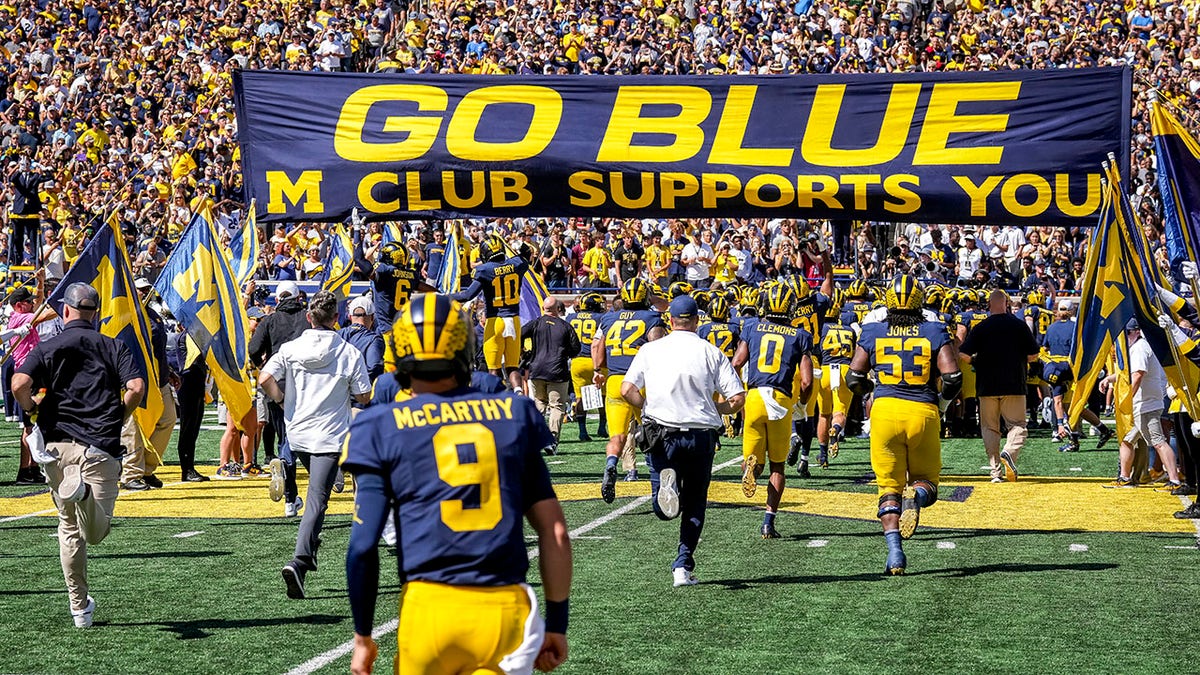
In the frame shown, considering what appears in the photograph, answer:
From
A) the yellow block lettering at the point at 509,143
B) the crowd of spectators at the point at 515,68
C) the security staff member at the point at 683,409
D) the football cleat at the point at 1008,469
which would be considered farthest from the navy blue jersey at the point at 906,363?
the crowd of spectators at the point at 515,68

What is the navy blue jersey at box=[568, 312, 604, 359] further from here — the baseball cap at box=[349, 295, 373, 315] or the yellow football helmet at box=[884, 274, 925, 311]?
the yellow football helmet at box=[884, 274, 925, 311]

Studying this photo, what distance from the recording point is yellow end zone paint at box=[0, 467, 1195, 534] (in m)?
12.8

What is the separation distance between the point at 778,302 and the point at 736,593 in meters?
4.02

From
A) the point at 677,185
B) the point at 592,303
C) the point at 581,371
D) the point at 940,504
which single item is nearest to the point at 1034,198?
the point at 677,185

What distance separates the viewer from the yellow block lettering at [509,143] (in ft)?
43.0

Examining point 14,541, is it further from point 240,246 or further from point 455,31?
point 455,31

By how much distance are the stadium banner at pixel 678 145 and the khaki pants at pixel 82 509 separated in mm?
4523

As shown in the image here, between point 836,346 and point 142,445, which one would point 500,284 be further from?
point 142,445

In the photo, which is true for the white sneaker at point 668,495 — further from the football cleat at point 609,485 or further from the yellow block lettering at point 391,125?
the yellow block lettering at point 391,125

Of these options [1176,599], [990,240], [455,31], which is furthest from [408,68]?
[1176,599]

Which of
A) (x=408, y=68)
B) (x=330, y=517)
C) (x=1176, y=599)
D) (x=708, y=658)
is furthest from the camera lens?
(x=408, y=68)

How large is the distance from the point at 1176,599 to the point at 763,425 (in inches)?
133

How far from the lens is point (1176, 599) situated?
9.27m

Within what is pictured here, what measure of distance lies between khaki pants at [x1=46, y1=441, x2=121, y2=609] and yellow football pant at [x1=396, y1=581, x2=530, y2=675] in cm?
454
